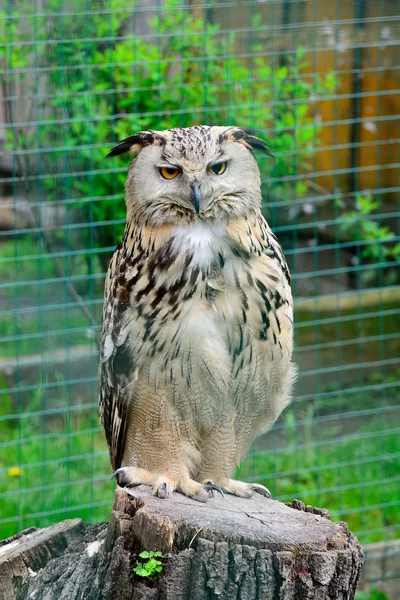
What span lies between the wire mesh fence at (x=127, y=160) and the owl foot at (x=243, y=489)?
2.17ft

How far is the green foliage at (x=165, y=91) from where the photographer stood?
399cm

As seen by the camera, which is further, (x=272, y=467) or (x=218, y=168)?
(x=272, y=467)

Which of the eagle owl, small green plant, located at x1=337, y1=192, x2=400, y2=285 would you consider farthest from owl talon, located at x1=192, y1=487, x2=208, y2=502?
small green plant, located at x1=337, y1=192, x2=400, y2=285

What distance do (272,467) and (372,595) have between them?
2.72 ft

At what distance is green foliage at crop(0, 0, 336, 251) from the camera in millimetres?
3994

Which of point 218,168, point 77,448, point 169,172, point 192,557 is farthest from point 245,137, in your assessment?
point 77,448

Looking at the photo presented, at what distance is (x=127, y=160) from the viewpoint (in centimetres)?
432

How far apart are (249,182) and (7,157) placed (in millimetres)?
1806

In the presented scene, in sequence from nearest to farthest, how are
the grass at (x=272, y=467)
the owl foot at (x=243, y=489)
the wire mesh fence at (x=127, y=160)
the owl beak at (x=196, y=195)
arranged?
the owl beak at (x=196, y=195) → the owl foot at (x=243, y=489) → the wire mesh fence at (x=127, y=160) → the grass at (x=272, y=467)

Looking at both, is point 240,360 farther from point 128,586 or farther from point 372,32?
point 372,32

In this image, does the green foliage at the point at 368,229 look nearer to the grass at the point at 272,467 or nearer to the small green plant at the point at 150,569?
the grass at the point at 272,467

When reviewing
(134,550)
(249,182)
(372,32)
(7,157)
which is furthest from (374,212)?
(134,550)

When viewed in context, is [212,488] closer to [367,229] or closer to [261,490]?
[261,490]

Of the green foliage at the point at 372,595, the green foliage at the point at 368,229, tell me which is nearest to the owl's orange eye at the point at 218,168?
the green foliage at the point at 368,229
